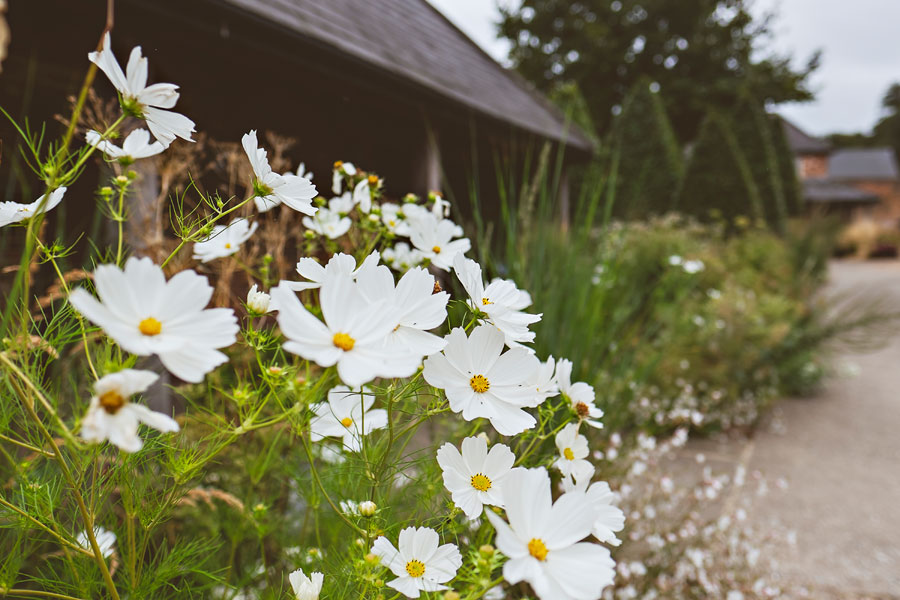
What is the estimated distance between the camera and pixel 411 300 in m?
0.61

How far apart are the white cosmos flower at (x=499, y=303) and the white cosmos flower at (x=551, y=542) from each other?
18 centimetres

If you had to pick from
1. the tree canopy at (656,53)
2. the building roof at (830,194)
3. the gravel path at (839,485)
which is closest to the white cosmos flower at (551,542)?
the gravel path at (839,485)

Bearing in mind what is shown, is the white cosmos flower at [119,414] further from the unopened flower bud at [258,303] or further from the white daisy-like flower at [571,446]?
the white daisy-like flower at [571,446]

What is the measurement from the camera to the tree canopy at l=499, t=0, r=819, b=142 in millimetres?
16922

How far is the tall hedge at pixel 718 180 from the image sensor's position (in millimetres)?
10711

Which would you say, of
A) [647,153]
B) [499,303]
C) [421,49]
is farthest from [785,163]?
[499,303]

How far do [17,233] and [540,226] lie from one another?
97.2 inches

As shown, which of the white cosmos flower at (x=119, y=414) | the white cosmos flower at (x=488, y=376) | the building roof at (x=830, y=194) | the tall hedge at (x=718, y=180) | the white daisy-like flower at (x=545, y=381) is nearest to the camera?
the white cosmos flower at (x=119, y=414)

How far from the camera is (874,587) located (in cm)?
228

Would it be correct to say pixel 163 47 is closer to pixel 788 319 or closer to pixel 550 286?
pixel 550 286

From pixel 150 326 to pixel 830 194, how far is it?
109 ft

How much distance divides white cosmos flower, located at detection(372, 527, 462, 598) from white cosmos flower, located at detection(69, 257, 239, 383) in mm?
336

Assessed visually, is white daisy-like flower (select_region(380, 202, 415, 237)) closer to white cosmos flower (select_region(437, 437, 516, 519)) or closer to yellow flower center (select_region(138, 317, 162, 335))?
white cosmos flower (select_region(437, 437, 516, 519))

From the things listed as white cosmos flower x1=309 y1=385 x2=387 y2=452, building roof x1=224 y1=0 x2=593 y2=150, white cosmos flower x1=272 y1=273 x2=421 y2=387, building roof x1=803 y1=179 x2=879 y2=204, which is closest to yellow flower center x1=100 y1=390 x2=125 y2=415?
white cosmos flower x1=272 y1=273 x2=421 y2=387
